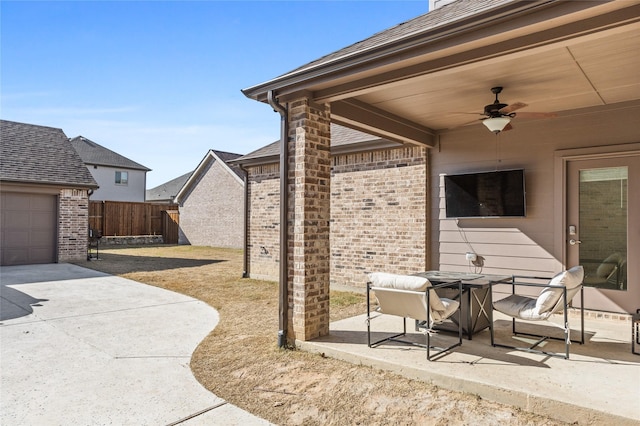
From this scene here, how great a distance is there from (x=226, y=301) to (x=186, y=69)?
6.67 meters

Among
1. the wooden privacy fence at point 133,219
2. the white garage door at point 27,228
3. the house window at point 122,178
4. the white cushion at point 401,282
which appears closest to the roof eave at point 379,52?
the white cushion at point 401,282

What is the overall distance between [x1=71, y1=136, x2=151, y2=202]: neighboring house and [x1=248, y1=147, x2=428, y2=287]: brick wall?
2420cm

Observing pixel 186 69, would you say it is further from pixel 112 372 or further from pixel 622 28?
pixel 622 28

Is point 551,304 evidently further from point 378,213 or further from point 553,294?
point 378,213

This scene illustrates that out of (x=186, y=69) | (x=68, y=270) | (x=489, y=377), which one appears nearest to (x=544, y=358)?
(x=489, y=377)

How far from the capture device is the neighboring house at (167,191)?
3189 centimetres

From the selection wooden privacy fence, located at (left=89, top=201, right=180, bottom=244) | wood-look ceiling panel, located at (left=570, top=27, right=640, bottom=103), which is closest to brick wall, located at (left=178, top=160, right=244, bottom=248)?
wooden privacy fence, located at (left=89, top=201, right=180, bottom=244)

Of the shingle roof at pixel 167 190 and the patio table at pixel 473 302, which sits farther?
the shingle roof at pixel 167 190

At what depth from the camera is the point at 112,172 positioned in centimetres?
2788

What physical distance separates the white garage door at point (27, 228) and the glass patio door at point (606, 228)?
14.2m

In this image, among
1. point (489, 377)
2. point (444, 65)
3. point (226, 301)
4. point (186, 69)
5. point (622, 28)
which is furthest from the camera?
point (186, 69)

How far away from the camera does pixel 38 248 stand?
12578mm

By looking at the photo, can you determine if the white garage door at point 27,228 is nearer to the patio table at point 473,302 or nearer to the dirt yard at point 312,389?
the dirt yard at point 312,389

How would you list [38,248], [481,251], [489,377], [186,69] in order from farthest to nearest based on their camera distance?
[38,248]
[186,69]
[481,251]
[489,377]
